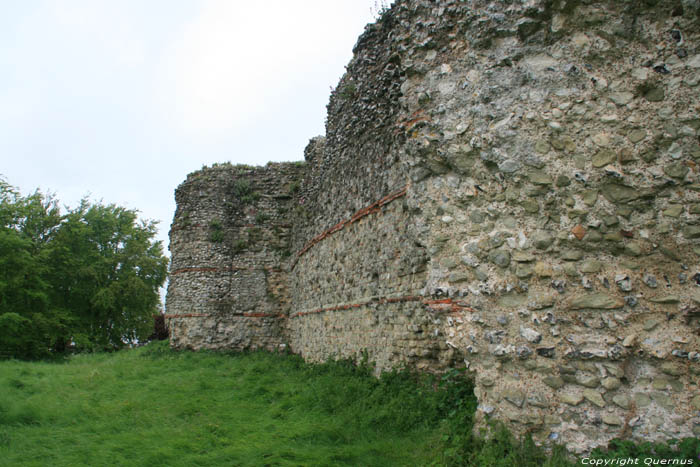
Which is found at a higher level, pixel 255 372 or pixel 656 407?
pixel 656 407

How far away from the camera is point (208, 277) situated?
51.1ft

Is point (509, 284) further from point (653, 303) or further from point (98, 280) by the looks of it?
point (98, 280)

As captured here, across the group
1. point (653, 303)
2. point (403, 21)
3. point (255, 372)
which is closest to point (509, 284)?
point (653, 303)

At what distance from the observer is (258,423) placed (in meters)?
6.54

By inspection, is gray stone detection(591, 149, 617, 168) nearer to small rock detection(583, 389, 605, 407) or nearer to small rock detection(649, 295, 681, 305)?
small rock detection(649, 295, 681, 305)

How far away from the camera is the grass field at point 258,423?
4.64m

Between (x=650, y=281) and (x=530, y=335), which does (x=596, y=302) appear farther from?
(x=530, y=335)

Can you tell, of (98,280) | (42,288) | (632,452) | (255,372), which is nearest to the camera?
(632,452)

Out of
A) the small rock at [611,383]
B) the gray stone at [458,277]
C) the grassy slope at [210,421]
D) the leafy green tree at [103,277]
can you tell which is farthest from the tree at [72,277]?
the small rock at [611,383]

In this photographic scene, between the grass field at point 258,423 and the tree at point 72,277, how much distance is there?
425 inches

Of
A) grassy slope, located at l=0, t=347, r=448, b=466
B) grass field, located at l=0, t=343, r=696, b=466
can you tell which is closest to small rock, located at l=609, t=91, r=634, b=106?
grass field, located at l=0, t=343, r=696, b=466

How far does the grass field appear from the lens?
4.64m

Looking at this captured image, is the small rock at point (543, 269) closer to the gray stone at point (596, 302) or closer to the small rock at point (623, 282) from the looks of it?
the gray stone at point (596, 302)

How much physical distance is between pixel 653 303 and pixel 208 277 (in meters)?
14.3
